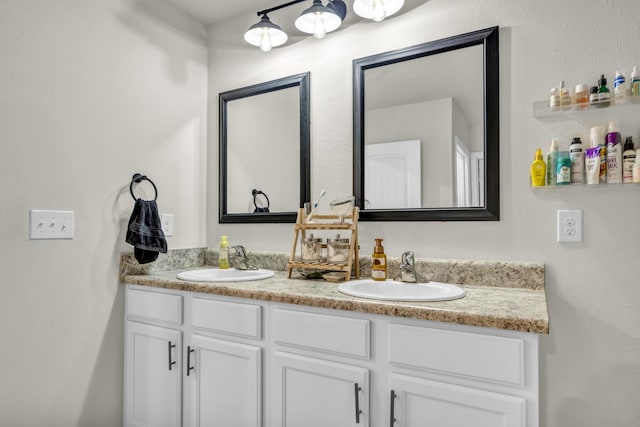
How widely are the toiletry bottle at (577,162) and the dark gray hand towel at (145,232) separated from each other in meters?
1.78

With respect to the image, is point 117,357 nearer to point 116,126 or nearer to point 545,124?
point 116,126

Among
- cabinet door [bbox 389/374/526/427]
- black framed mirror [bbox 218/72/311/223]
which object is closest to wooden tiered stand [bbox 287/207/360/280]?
black framed mirror [bbox 218/72/311/223]

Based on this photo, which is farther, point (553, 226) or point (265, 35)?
point (265, 35)

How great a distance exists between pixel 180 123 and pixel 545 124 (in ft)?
5.97

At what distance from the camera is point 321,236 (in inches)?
77.3

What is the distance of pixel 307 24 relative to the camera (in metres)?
1.85

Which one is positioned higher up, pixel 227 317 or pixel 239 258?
pixel 239 258

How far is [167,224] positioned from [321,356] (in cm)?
123

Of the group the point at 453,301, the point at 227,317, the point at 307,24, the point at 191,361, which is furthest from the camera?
the point at 307,24

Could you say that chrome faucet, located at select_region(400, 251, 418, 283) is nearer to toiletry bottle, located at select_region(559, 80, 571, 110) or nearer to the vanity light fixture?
toiletry bottle, located at select_region(559, 80, 571, 110)

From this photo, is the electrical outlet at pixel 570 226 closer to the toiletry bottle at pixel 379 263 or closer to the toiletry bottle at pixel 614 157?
the toiletry bottle at pixel 614 157

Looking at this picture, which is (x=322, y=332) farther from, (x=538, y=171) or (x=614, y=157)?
(x=614, y=157)

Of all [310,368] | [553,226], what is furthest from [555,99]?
[310,368]

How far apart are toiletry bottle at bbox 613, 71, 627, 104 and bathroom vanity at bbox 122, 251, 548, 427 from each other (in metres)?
0.72
